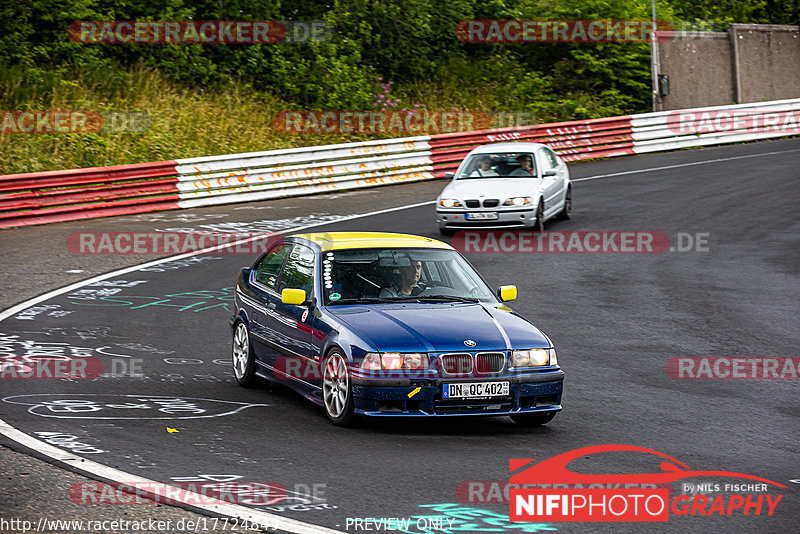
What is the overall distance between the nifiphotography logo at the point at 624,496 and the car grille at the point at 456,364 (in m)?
1.01

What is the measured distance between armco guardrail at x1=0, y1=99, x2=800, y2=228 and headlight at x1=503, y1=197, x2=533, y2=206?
725 cm

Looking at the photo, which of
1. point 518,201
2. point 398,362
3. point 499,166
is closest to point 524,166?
point 499,166

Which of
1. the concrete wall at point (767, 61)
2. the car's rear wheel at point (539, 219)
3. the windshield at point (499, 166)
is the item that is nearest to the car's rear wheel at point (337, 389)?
the car's rear wheel at point (539, 219)

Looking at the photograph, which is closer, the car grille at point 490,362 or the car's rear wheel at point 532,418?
the car grille at point 490,362

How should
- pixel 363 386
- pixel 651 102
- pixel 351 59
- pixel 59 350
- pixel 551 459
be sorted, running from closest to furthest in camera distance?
1. pixel 551 459
2. pixel 363 386
3. pixel 59 350
4. pixel 351 59
5. pixel 651 102

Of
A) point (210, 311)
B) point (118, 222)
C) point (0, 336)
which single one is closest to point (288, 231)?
point (118, 222)

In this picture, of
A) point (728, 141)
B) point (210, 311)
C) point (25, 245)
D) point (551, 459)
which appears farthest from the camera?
point (728, 141)

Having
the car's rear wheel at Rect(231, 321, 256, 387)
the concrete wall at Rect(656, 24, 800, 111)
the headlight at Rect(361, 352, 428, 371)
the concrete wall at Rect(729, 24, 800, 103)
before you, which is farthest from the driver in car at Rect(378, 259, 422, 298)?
the concrete wall at Rect(729, 24, 800, 103)

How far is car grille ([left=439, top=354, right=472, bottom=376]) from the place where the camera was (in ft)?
26.4

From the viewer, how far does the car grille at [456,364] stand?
8047 mm

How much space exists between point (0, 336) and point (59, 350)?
3.46 feet

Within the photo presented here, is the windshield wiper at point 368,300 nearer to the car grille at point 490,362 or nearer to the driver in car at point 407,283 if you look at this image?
the driver in car at point 407,283

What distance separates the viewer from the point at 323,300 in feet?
29.4

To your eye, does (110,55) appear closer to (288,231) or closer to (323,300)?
(288,231)
